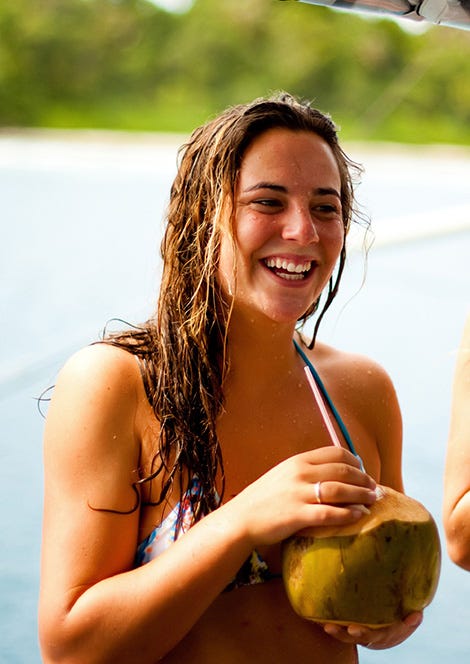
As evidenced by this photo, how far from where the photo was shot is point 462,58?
17.0m

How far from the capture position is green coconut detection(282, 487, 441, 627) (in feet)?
4.07

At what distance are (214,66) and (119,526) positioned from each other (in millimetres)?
18170

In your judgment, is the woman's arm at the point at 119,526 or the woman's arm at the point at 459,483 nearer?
the woman's arm at the point at 119,526

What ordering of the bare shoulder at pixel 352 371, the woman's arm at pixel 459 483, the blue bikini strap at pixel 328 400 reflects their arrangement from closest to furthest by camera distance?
the woman's arm at pixel 459 483
the blue bikini strap at pixel 328 400
the bare shoulder at pixel 352 371

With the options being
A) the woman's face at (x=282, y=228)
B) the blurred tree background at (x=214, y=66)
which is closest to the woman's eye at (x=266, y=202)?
the woman's face at (x=282, y=228)

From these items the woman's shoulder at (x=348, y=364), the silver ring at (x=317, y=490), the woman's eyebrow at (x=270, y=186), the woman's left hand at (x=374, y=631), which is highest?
the woman's eyebrow at (x=270, y=186)

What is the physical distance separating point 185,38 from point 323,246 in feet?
58.7

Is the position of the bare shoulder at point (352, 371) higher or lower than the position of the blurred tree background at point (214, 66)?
lower

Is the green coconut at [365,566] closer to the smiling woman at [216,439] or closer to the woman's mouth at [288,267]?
the smiling woman at [216,439]

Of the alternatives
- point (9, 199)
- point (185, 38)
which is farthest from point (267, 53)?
point (9, 199)

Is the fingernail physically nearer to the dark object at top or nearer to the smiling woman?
the smiling woman

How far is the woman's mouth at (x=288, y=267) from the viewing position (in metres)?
1.45

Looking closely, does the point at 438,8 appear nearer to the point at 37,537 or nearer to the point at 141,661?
the point at 141,661

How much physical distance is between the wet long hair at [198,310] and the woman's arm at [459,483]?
13.0 inches
